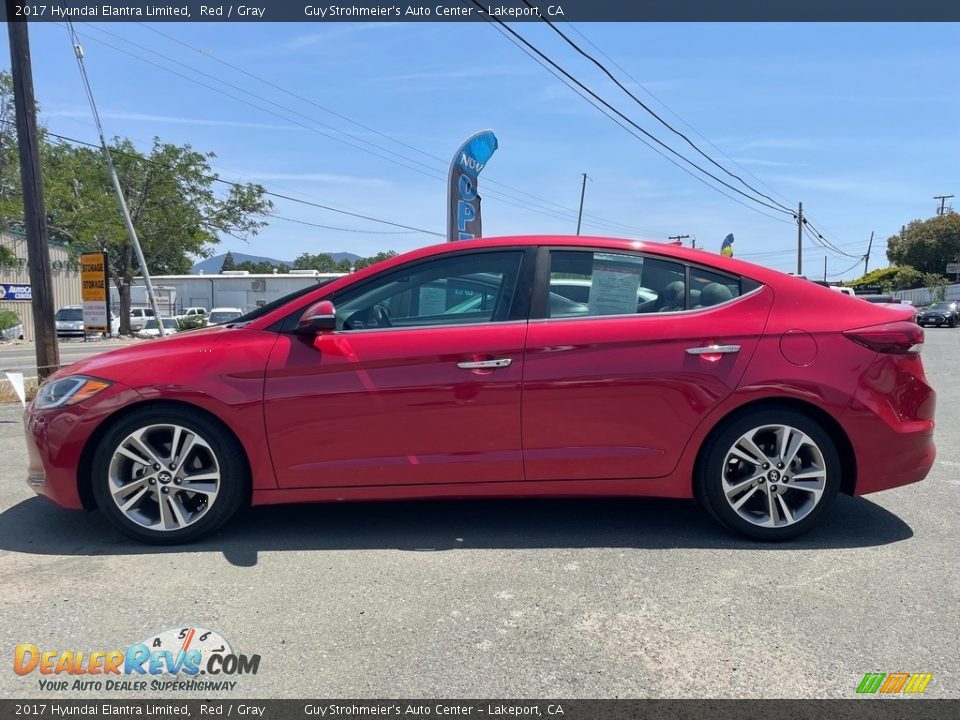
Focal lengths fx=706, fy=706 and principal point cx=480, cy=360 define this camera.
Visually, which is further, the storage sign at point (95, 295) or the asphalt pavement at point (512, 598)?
the storage sign at point (95, 295)

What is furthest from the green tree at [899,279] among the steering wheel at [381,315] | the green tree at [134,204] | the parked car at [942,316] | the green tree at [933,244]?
the steering wheel at [381,315]

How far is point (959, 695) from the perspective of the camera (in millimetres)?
2438

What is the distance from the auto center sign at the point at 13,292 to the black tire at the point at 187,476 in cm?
3616

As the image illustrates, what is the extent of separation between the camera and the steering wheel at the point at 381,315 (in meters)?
3.85

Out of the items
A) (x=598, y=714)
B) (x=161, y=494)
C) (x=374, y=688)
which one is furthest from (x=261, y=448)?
(x=598, y=714)

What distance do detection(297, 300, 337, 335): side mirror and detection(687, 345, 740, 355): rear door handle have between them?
187 centimetres

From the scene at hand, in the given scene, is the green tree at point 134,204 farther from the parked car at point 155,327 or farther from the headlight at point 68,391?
the headlight at point 68,391

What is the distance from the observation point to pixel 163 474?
3.69 m

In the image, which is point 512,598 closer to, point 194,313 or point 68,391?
point 68,391

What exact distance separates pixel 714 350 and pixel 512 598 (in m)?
1.65

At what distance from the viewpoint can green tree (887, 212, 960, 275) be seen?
193 ft

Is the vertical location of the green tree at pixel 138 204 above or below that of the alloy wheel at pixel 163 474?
above

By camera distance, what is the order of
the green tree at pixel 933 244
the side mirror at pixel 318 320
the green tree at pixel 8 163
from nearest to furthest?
the side mirror at pixel 318 320 → the green tree at pixel 8 163 → the green tree at pixel 933 244

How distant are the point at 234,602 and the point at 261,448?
0.83m
